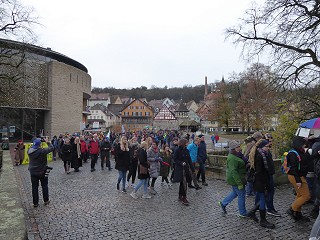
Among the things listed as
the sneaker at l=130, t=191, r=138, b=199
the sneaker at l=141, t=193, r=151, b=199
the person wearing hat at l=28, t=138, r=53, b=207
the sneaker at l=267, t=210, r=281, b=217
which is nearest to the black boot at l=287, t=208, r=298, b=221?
the sneaker at l=267, t=210, r=281, b=217

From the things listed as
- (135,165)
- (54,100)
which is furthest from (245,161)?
(54,100)

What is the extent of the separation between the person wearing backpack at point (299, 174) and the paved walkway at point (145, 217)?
0.31 meters

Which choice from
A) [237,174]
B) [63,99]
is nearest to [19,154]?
[237,174]

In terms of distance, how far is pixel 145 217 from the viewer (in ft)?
23.6

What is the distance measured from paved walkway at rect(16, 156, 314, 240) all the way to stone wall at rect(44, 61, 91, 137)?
3109 cm

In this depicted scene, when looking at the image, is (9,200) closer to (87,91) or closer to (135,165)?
(135,165)

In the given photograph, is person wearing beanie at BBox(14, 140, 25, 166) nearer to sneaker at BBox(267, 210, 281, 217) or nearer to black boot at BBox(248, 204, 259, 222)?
black boot at BBox(248, 204, 259, 222)

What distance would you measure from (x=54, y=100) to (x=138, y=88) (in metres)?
112

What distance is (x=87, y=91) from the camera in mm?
50000

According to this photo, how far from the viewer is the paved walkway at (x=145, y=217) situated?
604cm

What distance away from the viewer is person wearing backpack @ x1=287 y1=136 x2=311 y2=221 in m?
6.50

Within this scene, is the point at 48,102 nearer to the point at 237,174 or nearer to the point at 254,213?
the point at 237,174

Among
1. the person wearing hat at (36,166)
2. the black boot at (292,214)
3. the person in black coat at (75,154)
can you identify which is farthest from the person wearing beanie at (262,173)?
the person in black coat at (75,154)

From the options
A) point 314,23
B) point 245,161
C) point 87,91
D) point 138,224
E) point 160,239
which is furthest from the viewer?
point 87,91
